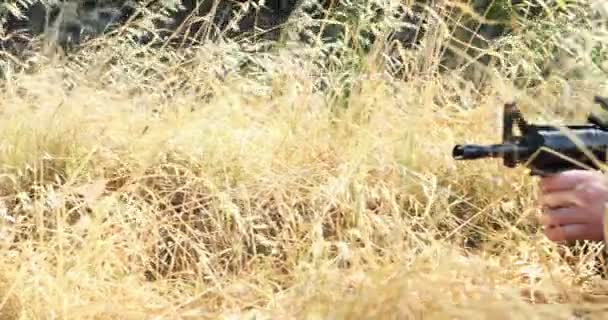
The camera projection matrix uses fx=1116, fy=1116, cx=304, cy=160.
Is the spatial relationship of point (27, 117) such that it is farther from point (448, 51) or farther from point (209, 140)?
point (448, 51)

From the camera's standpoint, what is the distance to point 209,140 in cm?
288

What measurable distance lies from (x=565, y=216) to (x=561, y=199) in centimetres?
3

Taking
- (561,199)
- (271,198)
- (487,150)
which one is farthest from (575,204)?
(271,198)

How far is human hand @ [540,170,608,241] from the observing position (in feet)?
5.86

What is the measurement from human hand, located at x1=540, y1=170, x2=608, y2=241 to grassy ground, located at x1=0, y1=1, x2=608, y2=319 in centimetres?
10

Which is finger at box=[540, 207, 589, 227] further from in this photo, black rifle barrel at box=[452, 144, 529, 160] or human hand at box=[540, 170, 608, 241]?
black rifle barrel at box=[452, 144, 529, 160]

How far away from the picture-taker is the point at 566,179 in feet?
5.90

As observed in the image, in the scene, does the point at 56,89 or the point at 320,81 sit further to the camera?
the point at 320,81

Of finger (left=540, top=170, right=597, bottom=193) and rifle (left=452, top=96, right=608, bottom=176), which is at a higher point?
rifle (left=452, top=96, right=608, bottom=176)

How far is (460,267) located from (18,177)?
1350mm

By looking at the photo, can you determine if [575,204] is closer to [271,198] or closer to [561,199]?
[561,199]

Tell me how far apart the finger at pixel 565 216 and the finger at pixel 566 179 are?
36mm

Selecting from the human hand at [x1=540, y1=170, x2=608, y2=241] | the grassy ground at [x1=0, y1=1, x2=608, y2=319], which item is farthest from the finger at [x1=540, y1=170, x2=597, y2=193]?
the grassy ground at [x1=0, y1=1, x2=608, y2=319]

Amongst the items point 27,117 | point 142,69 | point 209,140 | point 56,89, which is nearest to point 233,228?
point 209,140
